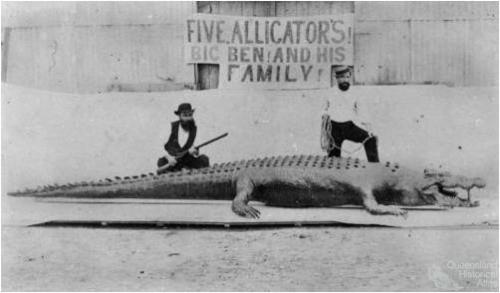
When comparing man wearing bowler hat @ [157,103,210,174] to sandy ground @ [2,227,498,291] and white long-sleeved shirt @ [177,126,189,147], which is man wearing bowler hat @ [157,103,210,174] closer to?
white long-sleeved shirt @ [177,126,189,147]

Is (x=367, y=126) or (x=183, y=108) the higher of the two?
(x=183, y=108)

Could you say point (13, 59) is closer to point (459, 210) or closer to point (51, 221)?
point (51, 221)

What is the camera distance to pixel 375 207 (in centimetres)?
504

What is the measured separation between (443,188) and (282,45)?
5.31 ft

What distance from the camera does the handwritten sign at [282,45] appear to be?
5.25 m

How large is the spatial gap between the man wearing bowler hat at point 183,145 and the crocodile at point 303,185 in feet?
0.26

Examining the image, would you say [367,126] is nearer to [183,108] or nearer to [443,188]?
[443,188]

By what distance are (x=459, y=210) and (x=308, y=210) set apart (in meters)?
1.12

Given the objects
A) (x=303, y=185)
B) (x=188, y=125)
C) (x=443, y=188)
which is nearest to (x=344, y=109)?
(x=303, y=185)

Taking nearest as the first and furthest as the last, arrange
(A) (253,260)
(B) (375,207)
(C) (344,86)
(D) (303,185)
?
(A) (253,260) → (B) (375,207) → (D) (303,185) → (C) (344,86)

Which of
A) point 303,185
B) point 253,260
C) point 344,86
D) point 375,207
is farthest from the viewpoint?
point 344,86

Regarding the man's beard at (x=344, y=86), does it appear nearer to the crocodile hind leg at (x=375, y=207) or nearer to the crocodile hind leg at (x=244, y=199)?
the crocodile hind leg at (x=375, y=207)

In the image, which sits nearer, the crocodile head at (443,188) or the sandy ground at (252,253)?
the sandy ground at (252,253)

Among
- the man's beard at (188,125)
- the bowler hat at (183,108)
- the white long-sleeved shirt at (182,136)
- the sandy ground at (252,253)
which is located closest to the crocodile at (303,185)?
the sandy ground at (252,253)
